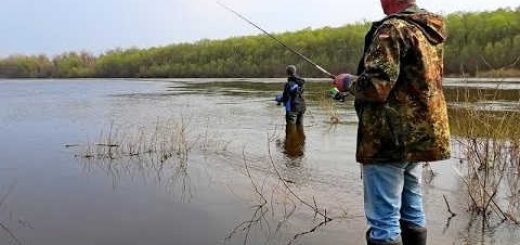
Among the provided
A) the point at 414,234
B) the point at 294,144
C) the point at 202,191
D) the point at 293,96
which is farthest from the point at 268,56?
the point at 414,234

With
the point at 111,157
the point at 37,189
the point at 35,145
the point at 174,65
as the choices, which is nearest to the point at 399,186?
the point at 37,189

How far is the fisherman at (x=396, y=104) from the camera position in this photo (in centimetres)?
338

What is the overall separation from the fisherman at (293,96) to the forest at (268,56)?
936 inches

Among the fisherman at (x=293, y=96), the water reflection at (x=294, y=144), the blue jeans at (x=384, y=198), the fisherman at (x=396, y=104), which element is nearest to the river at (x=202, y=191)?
the water reflection at (x=294, y=144)

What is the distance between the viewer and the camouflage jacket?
3.36 m

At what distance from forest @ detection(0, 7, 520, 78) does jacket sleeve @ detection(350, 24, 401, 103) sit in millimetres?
32029

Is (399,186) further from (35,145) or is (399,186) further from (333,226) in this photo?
(35,145)

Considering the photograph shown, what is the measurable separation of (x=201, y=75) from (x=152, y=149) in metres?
59.3

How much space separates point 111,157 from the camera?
9695 millimetres

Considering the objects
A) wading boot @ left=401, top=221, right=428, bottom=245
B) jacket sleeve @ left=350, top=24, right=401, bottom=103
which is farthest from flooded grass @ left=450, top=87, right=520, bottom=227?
jacket sleeve @ left=350, top=24, right=401, bottom=103

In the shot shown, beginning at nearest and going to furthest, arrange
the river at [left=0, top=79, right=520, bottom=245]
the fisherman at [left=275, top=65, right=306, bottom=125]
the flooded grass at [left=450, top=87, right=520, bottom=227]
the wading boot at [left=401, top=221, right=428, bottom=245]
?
the wading boot at [left=401, top=221, right=428, bottom=245] → the river at [left=0, top=79, right=520, bottom=245] → the flooded grass at [left=450, top=87, right=520, bottom=227] → the fisherman at [left=275, top=65, right=306, bottom=125]

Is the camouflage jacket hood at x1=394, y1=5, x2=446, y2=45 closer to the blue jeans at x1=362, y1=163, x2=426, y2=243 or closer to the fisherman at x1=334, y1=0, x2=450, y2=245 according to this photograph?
the fisherman at x1=334, y1=0, x2=450, y2=245

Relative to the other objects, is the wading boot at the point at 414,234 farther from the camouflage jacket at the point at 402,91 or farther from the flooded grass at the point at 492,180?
the flooded grass at the point at 492,180

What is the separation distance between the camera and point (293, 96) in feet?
41.1
